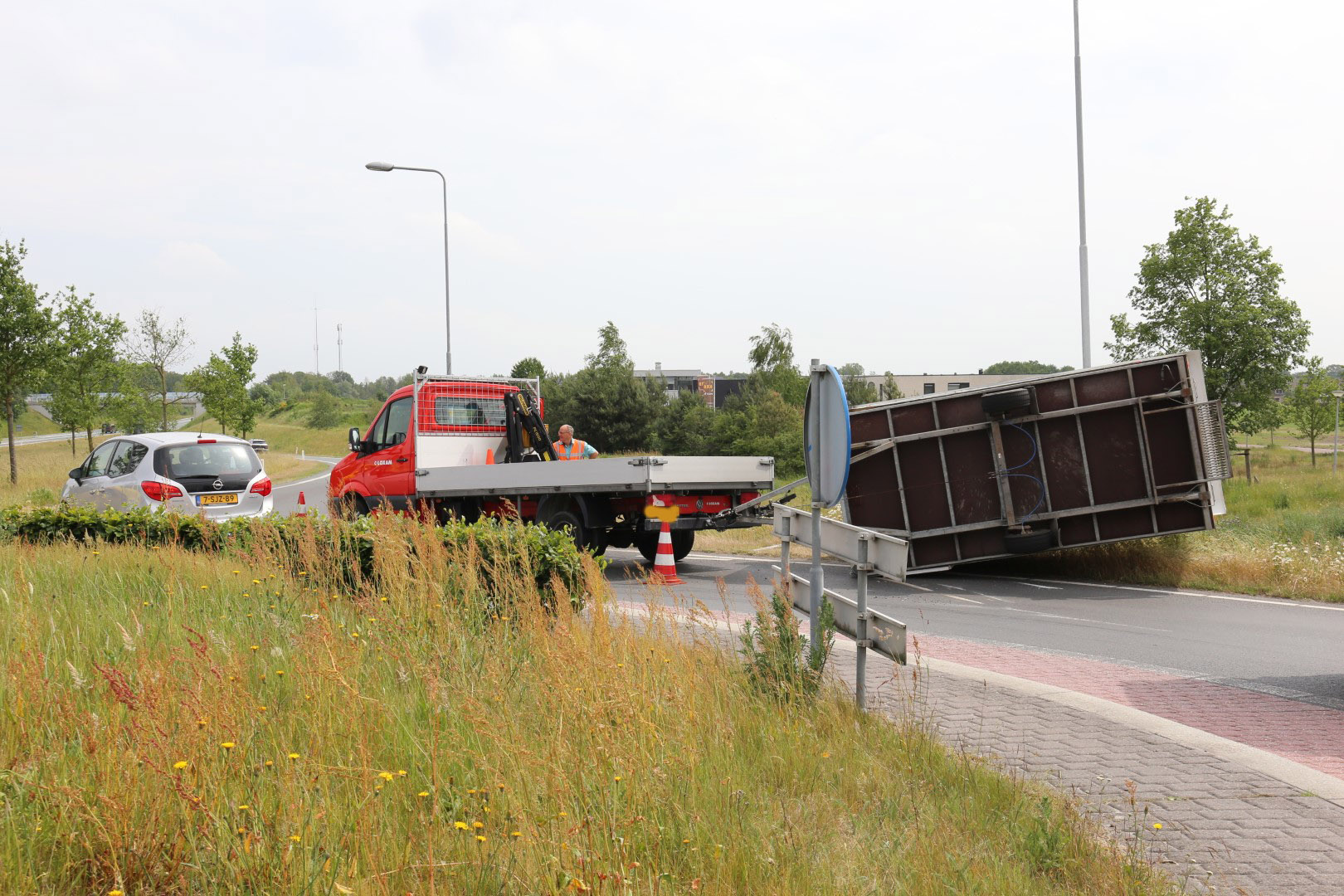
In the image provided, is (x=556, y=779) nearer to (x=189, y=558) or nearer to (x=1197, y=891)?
(x=1197, y=891)

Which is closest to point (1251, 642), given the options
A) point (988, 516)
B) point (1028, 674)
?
point (1028, 674)

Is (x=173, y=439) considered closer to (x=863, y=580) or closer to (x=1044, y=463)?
(x=1044, y=463)

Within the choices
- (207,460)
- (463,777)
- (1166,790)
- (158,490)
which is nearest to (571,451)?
(207,460)

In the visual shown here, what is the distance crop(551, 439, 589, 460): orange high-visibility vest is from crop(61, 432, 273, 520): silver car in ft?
13.9

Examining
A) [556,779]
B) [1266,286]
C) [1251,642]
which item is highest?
[1266,286]

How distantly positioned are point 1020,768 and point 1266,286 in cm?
3958

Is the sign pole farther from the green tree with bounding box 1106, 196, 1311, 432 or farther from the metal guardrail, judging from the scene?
the green tree with bounding box 1106, 196, 1311, 432

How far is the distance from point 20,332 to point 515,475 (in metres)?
23.2

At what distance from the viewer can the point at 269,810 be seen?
3264mm

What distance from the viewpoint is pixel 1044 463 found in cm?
1337

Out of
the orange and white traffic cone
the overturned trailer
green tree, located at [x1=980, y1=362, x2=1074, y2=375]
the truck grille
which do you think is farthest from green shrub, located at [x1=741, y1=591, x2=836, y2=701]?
green tree, located at [x1=980, y1=362, x2=1074, y2=375]

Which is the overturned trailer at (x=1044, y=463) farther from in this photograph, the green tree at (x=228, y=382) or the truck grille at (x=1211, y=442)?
the green tree at (x=228, y=382)

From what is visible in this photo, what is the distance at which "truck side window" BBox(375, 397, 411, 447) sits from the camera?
50.9 feet

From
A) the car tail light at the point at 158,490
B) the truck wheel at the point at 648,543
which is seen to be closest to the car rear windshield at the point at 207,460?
the car tail light at the point at 158,490
